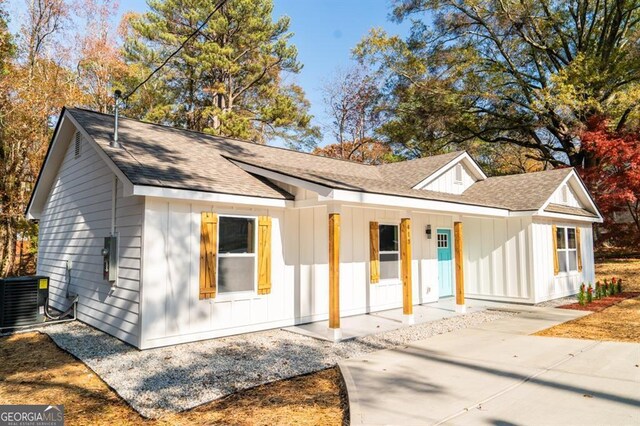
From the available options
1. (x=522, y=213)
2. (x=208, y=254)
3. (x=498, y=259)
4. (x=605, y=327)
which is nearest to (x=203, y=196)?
(x=208, y=254)

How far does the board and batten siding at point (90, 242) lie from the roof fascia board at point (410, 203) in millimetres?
3359

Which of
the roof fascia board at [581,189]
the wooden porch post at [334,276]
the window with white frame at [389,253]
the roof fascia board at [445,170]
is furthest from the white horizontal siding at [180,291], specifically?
the roof fascia board at [581,189]

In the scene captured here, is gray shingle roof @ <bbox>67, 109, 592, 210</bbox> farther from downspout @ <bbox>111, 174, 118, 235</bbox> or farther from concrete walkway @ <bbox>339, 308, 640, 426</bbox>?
concrete walkway @ <bbox>339, 308, 640, 426</bbox>

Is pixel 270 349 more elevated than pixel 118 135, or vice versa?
pixel 118 135

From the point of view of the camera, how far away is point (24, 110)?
1568 centimetres

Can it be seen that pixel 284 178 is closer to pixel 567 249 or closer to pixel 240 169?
pixel 240 169

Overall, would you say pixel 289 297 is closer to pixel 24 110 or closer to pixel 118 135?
pixel 118 135

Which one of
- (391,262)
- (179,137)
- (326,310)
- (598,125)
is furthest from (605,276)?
(179,137)

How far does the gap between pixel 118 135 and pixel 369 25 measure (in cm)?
1731

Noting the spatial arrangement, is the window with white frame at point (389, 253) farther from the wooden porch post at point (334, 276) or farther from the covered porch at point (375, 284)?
the wooden porch post at point (334, 276)

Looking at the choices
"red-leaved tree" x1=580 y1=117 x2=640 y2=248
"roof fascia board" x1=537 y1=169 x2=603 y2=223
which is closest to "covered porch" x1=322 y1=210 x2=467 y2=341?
"roof fascia board" x1=537 y1=169 x2=603 y2=223

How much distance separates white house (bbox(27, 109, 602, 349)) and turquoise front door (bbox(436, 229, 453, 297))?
0.18 ft

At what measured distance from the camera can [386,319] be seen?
355 inches

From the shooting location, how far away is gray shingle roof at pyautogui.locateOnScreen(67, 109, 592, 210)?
7.18 m
